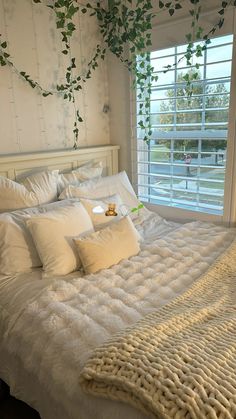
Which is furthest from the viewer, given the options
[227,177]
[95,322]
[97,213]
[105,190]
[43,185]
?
[105,190]

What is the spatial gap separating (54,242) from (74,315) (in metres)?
0.53

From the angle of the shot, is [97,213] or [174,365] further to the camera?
[97,213]

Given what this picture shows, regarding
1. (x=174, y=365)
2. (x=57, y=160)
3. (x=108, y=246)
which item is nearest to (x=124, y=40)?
(x=57, y=160)

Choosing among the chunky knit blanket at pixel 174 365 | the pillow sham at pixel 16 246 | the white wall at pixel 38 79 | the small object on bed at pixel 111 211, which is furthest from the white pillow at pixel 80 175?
the chunky knit blanket at pixel 174 365

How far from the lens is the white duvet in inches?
42.7

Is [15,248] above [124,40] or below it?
below

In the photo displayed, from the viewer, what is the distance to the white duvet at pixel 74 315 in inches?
42.7

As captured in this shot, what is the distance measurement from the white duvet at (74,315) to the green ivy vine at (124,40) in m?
1.35

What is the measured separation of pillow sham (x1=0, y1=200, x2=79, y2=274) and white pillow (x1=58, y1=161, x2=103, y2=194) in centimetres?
56

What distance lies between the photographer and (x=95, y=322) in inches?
49.4

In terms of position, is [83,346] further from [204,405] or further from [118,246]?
[118,246]

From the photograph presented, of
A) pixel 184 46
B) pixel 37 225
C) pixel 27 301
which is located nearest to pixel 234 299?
pixel 27 301

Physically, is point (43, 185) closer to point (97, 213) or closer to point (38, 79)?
point (97, 213)

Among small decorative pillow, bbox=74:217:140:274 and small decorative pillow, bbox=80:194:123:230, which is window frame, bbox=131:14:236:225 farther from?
small decorative pillow, bbox=74:217:140:274
